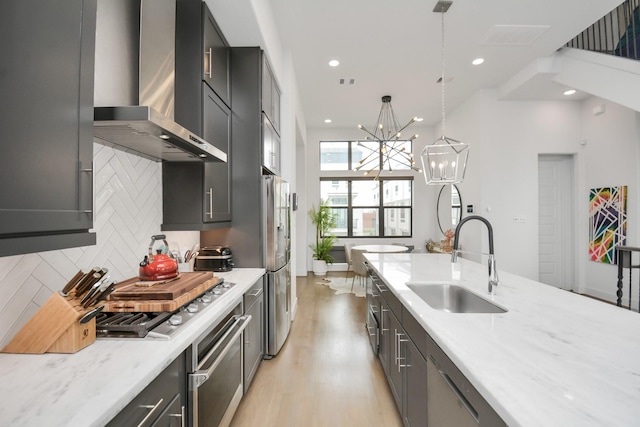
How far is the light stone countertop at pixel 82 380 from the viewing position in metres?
0.75

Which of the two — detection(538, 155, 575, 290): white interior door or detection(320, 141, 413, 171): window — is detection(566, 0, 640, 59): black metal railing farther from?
detection(320, 141, 413, 171): window

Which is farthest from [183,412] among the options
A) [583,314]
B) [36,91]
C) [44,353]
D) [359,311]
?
[359,311]

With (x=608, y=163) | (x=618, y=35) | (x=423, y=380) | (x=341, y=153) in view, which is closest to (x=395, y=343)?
(x=423, y=380)

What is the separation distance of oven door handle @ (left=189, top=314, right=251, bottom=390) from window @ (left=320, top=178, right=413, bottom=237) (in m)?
5.65

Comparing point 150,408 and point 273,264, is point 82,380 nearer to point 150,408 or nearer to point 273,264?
point 150,408

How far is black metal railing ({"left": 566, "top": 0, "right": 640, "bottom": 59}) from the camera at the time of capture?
3859 mm

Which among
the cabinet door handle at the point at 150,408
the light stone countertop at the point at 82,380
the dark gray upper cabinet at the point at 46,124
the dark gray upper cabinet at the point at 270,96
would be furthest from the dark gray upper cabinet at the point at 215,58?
the cabinet door handle at the point at 150,408

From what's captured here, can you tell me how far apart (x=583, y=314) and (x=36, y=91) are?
214 cm

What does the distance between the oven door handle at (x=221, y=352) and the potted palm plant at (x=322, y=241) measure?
487 cm

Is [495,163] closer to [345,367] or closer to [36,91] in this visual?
A: [345,367]

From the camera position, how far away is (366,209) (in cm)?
764

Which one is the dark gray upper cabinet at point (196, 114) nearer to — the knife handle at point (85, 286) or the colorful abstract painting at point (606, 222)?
the knife handle at point (85, 286)

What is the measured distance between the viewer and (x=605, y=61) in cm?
379

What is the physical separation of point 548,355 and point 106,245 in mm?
2092
